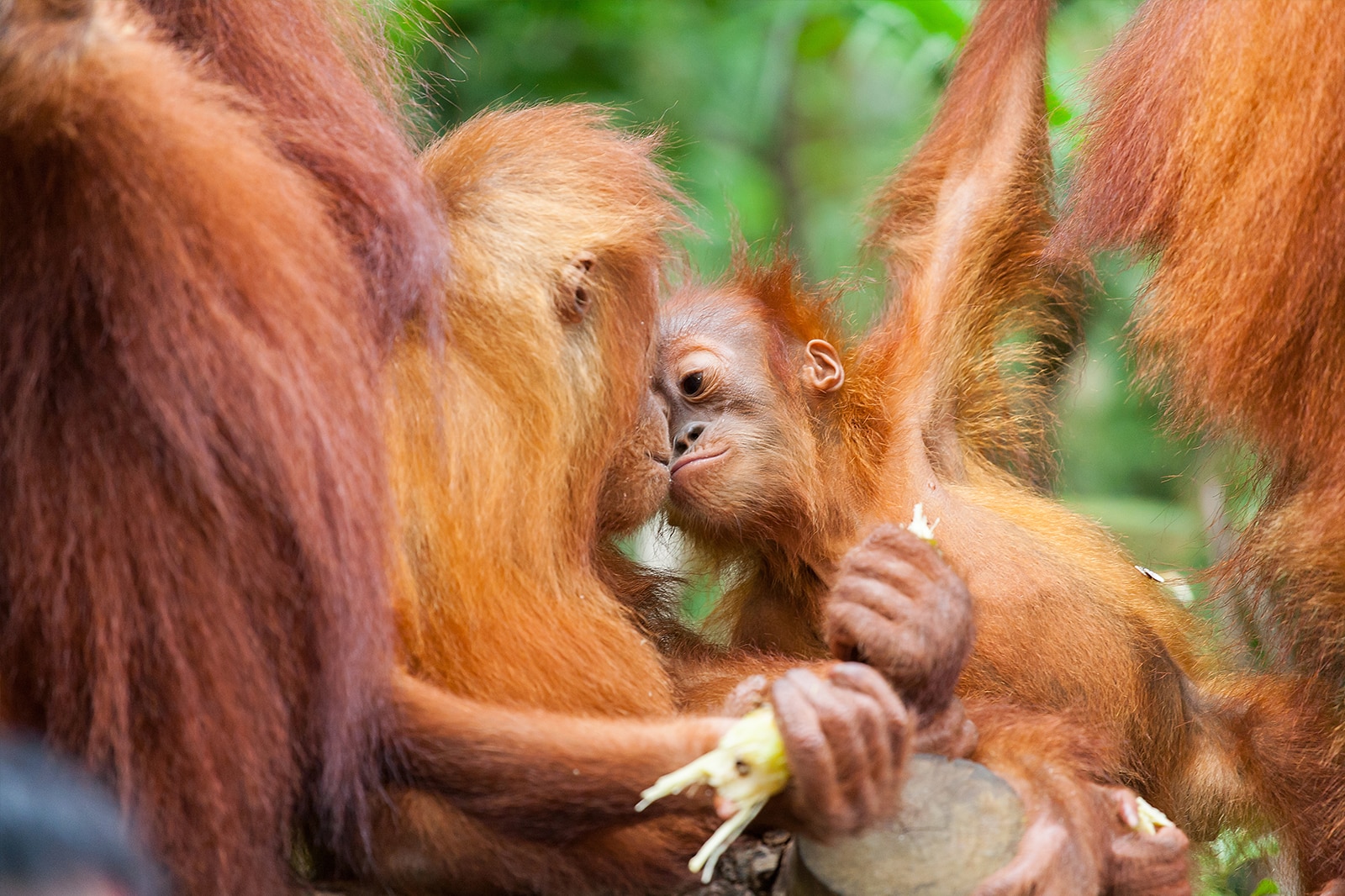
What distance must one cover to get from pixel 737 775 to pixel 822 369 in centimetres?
123

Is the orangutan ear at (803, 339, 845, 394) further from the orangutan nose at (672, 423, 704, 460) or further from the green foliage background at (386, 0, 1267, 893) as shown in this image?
the green foliage background at (386, 0, 1267, 893)

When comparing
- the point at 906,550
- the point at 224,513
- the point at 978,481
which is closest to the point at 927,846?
the point at 906,550

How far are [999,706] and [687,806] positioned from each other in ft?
2.06

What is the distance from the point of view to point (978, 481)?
2619mm

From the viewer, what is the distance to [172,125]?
4.56ft

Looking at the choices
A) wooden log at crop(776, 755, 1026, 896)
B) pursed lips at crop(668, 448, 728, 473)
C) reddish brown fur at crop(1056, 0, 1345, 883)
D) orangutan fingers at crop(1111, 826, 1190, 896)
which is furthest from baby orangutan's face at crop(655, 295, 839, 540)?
orangutan fingers at crop(1111, 826, 1190, 896)

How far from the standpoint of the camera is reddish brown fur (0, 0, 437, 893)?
1.34m

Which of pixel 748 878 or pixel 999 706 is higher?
pixel 999 706

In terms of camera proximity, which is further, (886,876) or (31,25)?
(886,876)

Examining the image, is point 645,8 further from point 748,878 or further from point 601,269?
point 748,878

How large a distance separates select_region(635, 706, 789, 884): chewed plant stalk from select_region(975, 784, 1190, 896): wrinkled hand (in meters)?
0.30

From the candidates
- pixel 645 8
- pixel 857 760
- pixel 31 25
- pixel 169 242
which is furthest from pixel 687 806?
pixel 645 8

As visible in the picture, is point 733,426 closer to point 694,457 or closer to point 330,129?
point 694,457

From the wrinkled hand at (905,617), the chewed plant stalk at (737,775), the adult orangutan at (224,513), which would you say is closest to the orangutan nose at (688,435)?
the wrinkled hand at (905,617)
